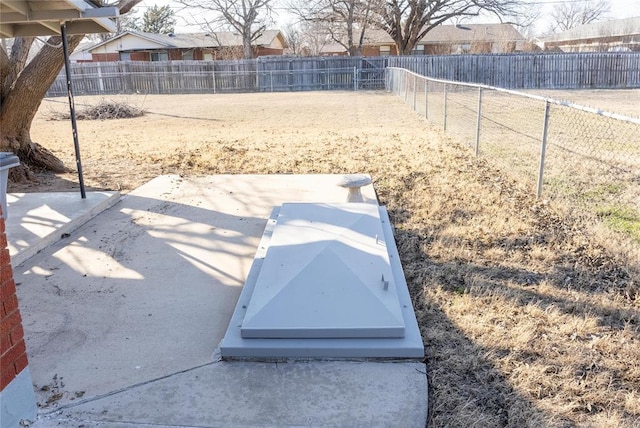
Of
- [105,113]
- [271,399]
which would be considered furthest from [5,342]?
[105,113]

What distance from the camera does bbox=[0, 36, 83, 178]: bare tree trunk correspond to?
8117mm

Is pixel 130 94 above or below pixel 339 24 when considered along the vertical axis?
below

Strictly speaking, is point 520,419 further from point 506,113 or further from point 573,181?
point 506,113

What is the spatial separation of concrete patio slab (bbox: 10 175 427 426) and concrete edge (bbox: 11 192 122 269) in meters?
0.06

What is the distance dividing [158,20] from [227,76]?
112 ft

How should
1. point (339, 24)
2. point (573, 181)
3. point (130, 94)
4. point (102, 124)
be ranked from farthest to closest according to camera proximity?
point (339, 24)
point (130, 94)
point (102, 124)
point (573, 181)

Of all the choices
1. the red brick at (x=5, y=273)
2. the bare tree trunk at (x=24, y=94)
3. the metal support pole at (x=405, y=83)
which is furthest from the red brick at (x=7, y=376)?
the metal support pole at (x=405, y=83)

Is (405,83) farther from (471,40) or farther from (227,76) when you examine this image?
(471,40)

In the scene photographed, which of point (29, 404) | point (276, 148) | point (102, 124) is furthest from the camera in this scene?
point (102, 124)

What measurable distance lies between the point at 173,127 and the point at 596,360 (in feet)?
44.2

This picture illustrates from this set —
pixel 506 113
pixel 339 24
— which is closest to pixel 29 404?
pixel 506 113

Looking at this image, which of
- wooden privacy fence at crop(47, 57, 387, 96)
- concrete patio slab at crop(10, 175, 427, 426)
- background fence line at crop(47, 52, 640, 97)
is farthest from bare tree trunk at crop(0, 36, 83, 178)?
wooden privacy fence at crop(47, 57, 387, 96)

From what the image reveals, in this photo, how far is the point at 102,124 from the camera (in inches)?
623

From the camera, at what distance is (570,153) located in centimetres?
891
